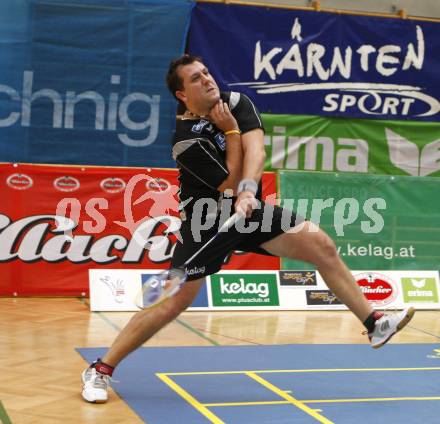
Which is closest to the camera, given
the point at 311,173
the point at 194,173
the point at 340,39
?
the point at 194,173

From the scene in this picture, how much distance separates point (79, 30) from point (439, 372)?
7182mm

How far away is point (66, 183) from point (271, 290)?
2.63 meters

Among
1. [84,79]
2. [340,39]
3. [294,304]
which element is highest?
[340,39]

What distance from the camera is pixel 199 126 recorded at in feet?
17.4

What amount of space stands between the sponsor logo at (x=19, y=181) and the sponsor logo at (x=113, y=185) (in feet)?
2.69

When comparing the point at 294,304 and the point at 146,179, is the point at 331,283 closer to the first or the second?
the point at 294,304

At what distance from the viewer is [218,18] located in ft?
39.8

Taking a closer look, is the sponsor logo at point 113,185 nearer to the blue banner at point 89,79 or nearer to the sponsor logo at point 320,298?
the blue banner at point 89,79

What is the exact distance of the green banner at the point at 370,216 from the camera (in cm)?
1069

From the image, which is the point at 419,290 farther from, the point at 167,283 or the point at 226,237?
the point at 167,283

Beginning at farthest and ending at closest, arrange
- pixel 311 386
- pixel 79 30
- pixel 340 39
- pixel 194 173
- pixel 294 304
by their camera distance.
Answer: pixel 340 39, pixel 79 30, pixel 294 304, pixel 311 386, pixel 194 173

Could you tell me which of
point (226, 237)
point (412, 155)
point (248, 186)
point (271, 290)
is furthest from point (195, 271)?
point (412, 155)

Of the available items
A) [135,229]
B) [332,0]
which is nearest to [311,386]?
[135,229]

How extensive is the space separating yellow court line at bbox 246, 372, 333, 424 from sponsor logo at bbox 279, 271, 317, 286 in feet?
11.7
